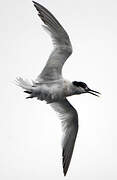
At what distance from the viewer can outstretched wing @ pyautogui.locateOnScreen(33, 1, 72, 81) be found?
11.9m

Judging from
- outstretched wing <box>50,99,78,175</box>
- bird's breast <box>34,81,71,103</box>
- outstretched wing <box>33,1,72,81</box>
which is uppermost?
outstretched wing <box>33,1,72,81</box>

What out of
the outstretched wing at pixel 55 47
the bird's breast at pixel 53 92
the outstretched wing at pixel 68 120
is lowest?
the outstretched wing at pixel 68 120

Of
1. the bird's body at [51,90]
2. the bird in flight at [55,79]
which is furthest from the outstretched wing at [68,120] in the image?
the bird's body at [51,90]

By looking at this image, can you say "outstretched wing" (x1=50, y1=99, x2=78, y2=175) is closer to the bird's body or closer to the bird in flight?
the bird in flight

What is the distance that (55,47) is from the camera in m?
12.2

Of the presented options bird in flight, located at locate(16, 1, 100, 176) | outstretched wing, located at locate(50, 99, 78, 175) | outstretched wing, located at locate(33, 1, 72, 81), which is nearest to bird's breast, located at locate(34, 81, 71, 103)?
bird in flight, located at locate(16, 1, 100, 176)

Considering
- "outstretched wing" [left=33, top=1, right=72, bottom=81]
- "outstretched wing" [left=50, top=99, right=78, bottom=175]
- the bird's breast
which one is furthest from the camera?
"outstretched wing" [left=50, top=99, right=78, bottom=175]

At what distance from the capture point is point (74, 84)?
11.9 metres

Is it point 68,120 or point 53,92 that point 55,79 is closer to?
point 53,92

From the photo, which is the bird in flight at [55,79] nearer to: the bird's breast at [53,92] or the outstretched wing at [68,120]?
the bird's breast at [53,92]

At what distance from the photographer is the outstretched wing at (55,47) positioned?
11.9m

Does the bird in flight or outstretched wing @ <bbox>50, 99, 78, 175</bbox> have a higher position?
the bird in flight

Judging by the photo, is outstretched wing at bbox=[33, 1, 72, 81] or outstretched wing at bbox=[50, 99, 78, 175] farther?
outstretched wing at bbox=[50, 99, 78, 175]

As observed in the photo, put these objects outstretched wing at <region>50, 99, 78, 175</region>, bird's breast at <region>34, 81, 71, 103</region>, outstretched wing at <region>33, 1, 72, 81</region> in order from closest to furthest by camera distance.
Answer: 1. bird's breast at <region>34, 81, 71, 103</region>
2. outstretched wing at <region>33, 1, 72, 81</region>
3. outstretched wing at <region>50, 99, 78, 175</region>
